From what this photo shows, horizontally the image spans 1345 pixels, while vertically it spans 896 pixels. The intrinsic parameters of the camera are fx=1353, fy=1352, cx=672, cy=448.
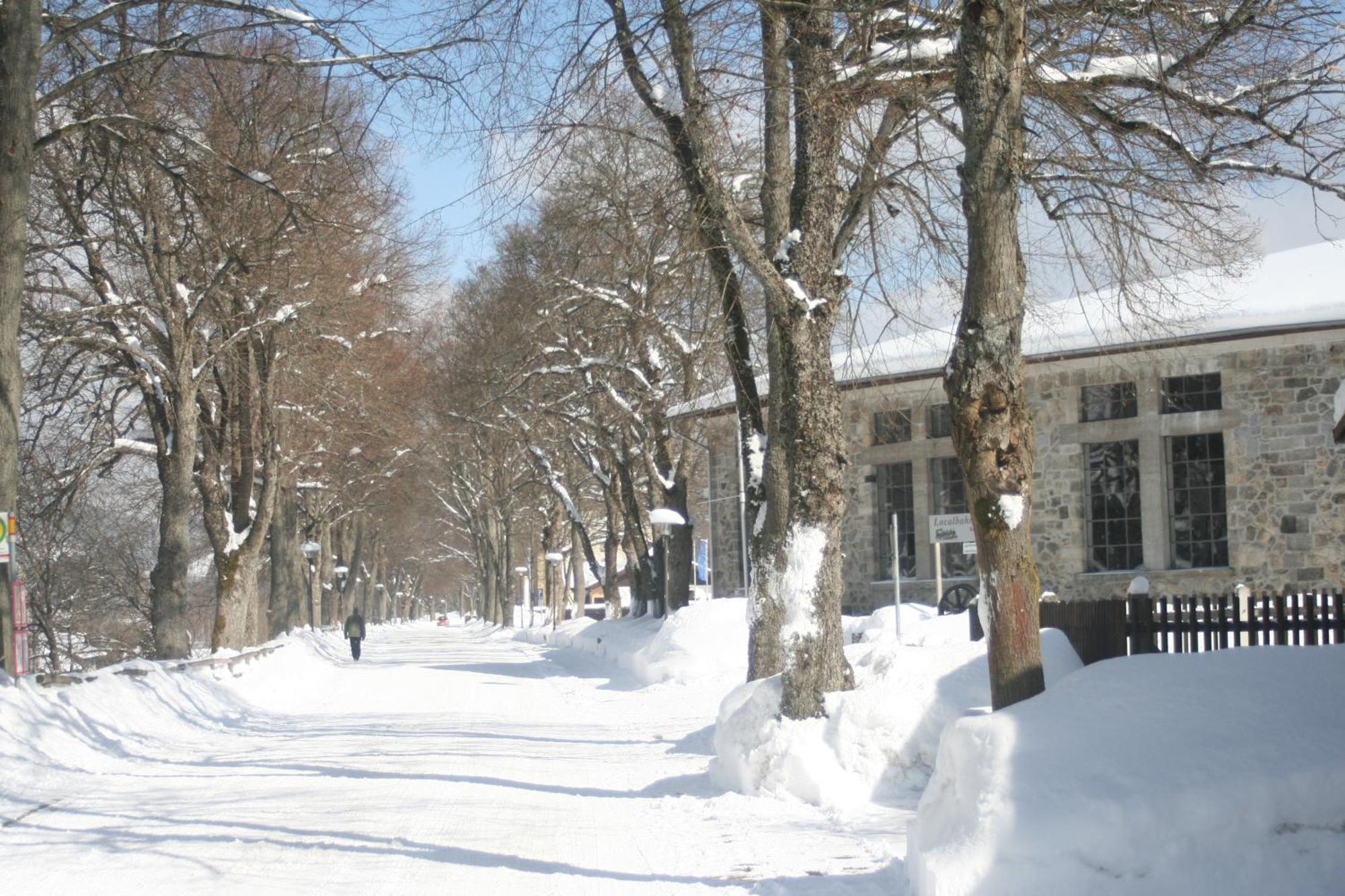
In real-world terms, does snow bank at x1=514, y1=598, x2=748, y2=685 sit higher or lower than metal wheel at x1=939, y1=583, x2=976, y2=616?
lower

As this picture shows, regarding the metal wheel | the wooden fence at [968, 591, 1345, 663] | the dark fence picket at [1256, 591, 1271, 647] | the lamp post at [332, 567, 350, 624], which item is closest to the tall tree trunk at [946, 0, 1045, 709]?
the wooden fence at [968, 591, 1345, 663]

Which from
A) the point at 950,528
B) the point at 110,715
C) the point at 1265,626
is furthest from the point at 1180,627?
the point at 110,715

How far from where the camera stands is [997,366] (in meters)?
7.02

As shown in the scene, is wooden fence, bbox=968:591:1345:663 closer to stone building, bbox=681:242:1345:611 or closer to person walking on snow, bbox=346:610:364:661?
stone building, bbox=681:242:1345:611

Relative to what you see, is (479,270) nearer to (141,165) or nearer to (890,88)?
(141,165)

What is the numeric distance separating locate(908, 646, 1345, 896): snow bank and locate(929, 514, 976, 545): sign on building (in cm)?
1067

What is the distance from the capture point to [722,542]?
34594 mm

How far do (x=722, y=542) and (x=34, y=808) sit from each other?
988 inches

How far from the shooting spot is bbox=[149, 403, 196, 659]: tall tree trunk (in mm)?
21562

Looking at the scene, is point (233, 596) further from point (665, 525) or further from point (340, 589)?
point (340, 589)

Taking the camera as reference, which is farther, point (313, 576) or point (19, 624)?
point (313, 576)

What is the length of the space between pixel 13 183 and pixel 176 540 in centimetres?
1025

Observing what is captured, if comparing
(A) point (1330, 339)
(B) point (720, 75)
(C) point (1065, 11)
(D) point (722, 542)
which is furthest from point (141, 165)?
(D) point (722, 542)

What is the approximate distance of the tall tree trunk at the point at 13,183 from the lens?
12.5 metres
